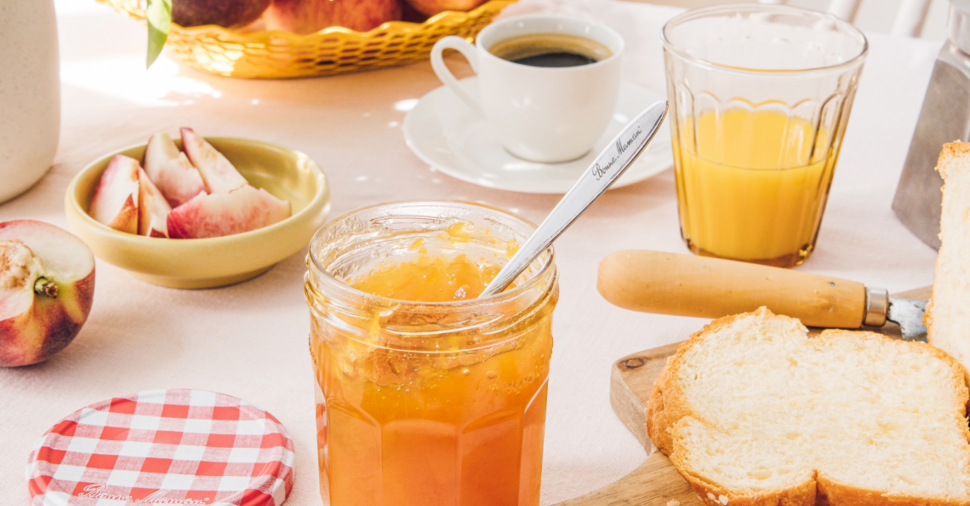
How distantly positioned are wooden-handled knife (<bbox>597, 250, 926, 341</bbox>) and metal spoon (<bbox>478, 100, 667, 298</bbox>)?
314 mm

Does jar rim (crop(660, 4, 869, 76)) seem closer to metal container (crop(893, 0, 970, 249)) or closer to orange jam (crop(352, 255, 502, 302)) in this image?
metal container (crop(893, 0, 970, 249))

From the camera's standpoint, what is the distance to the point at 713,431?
0.85 m

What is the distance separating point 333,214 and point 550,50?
1.63 feet

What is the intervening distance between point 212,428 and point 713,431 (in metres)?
0.53

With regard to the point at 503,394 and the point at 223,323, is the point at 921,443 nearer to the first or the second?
the point at 503,394

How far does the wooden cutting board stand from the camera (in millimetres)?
774

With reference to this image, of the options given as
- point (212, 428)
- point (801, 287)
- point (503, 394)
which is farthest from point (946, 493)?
point (212, 428)

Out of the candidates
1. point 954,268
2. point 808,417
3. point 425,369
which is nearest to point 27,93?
point 425,369

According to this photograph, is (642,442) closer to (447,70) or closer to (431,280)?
(431,280)

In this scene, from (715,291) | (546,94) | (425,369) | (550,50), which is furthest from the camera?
(550,50)

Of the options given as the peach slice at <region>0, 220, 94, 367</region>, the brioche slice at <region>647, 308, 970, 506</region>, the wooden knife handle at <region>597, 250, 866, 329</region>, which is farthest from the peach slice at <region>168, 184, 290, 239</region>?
the brioche slice at <region>647, 308, 970, 506</region>

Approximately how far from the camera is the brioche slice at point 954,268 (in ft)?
3.18

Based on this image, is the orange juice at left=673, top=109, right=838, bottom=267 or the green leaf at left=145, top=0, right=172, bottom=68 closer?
the orange juice at left=673, top=109, right=838, bottom=267

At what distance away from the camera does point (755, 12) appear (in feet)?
4.25
